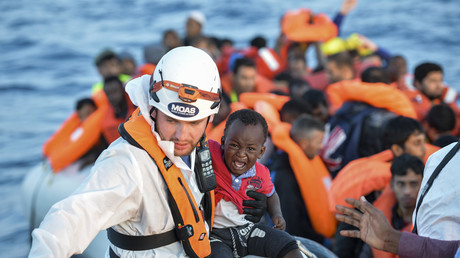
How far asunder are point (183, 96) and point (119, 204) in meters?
0.47

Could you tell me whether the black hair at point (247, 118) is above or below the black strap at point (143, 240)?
above

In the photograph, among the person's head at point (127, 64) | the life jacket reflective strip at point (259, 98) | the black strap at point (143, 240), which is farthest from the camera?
the person's head at point (127, 64)

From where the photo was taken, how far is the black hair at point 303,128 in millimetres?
4230

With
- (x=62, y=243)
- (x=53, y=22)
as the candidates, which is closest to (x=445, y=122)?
(x=62, y=243)

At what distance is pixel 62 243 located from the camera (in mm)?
1897

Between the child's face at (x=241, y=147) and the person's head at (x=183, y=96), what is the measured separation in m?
0.45

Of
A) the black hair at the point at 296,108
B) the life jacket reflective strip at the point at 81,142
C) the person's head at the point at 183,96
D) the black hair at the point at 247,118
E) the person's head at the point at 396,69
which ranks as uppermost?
the person's head at the point at 183,96

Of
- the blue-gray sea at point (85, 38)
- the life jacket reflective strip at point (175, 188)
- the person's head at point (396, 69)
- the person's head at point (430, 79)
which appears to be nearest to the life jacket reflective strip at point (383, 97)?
the person's head at point (430, 79)

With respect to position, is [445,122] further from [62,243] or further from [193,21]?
[193,21]

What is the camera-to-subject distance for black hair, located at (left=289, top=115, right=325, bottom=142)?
423 centimetres

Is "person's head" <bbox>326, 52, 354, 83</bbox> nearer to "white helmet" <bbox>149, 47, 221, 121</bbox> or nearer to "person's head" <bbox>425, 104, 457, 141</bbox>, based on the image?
"person's head" <bbox>425, 104, 457, 141</bbox>

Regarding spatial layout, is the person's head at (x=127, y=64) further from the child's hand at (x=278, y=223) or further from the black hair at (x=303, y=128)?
the child's hand at (x=278, y=223)

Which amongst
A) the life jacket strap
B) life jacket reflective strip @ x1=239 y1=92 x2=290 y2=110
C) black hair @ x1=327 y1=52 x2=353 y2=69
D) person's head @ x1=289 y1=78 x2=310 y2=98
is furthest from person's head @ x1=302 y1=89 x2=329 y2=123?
the life jacket strap

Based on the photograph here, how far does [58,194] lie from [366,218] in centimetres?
377
